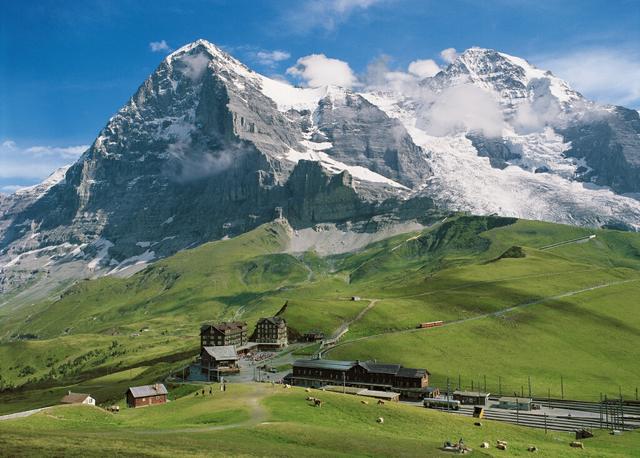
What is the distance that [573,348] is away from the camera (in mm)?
183250

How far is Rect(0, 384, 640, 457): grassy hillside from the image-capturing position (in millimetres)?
51847

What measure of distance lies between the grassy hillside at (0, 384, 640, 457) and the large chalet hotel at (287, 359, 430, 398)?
1331 inches

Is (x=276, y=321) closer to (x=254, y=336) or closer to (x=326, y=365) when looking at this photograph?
(x=254, y=336)

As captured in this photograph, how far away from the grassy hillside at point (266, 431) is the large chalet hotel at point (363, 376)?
33.8 m

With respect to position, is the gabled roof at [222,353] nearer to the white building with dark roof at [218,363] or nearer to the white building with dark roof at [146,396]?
the white building with dark roof at [218,363]

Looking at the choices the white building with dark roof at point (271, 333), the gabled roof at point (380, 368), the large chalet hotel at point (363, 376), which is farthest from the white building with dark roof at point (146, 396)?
the white building with dark roof at point (271, 333)

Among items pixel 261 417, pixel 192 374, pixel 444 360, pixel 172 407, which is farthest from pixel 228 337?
pixel 261 417

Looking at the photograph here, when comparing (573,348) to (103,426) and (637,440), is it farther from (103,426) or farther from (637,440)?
(103,426)

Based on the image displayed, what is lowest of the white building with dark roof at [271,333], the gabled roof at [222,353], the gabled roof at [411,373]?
the gabled roof at [411,373]

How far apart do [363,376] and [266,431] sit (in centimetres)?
7331

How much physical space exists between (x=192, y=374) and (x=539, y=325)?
115946 mm

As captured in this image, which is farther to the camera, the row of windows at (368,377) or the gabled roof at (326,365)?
the gabled roof at (326,365)

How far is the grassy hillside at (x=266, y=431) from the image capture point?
51.8m

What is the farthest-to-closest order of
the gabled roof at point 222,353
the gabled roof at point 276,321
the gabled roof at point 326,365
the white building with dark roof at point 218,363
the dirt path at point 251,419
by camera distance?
the gabled roof at point 276,321
the gabled roof at point 222,353
the white building with dark roof at point 218,363
the gabled roof at point 326,365
the dirt path at point 251,419
